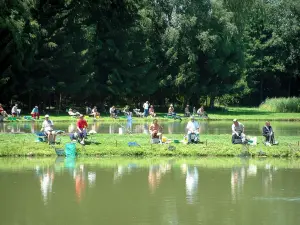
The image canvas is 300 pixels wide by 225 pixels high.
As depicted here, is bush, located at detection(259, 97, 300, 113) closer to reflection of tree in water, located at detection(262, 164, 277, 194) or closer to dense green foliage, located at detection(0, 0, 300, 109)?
dense green foliage, located at detection(0, 0, 300, 109)

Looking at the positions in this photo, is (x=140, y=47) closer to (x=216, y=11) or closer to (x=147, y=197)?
(x=216, y=11)

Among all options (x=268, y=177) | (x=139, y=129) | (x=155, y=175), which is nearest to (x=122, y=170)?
(x=155, y=175)

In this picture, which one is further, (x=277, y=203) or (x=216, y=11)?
(x=216, y=11)

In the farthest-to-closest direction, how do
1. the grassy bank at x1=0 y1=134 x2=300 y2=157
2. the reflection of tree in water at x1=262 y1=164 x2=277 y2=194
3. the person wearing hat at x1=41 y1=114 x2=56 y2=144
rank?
the person wearing hat at x1=41 y1=114 x2=56 y2=144 < the grassy bank at x1=0 y1=134 x2=300 y2=157 < the reflection of tree in water at x1=262 y1=164 x2=277 y2=194

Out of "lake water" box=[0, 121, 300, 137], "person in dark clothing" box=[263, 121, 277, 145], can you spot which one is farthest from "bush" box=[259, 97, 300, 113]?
"person in dark clothing" box=[263, 121, 277, 145]

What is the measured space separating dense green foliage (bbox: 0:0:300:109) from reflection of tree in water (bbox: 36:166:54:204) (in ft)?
94.5

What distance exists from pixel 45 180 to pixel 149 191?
3.51m

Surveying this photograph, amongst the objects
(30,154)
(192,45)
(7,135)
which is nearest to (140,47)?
(192,45)

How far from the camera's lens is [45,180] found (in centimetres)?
1919

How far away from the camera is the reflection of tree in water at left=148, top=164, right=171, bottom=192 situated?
18561 mm

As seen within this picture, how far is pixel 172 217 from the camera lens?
1427 centimetres

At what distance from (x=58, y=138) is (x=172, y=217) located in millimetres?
14813

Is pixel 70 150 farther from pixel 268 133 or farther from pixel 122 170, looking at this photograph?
pixel 268 133

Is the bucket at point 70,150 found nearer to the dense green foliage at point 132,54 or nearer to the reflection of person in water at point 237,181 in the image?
the reflection of person in water at point 237,181
